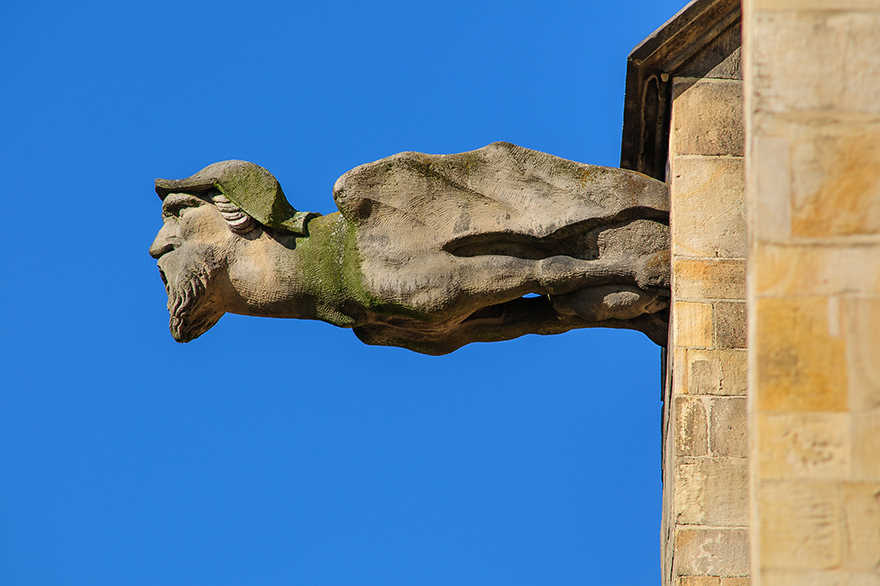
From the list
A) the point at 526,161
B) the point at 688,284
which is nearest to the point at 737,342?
the point at 688,284

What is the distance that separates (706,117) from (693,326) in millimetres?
983

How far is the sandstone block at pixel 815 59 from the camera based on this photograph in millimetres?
3445

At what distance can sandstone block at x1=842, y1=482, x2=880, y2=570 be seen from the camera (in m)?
3.18

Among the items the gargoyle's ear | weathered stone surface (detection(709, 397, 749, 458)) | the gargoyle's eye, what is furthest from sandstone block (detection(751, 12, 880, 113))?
the gargoyle's eye

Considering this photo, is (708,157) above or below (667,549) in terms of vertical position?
above

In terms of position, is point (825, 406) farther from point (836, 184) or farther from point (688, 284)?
point (688, 284)

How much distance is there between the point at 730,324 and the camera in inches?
197

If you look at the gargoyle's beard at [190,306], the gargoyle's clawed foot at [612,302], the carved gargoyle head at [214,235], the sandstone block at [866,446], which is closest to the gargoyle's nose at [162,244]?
the carved gargoyle head at [214,235]

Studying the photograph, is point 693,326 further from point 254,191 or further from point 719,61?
point 254,191

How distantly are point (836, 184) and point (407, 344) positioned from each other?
8.97 feet

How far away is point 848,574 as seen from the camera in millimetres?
3188

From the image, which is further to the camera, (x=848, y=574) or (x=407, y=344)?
(x=407, y=344)

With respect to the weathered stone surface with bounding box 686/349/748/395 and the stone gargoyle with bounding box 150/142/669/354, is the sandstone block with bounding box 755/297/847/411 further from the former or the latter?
the stone gargoyle with bounding box 150/142/669/354

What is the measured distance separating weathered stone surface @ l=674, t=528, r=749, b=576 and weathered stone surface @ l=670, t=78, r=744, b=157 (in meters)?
1.68
